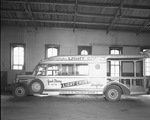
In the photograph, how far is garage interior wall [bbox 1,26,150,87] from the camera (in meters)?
14.5

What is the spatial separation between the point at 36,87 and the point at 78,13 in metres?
6.28

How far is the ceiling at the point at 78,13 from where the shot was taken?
11297mm

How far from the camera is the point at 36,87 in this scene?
388 inches

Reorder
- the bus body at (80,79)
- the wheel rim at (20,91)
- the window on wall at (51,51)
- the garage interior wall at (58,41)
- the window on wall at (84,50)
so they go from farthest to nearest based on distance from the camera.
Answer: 1. the window on wall at (84,50)
2. the window on wall at (51,51)
3. the garage interior wall at (58,41)
4. the wheel rim at (20,91)
5. the bus body at (80,79)

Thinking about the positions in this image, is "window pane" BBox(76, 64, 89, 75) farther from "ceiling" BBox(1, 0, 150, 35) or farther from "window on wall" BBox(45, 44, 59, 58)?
"window on wall" BBox(45, 44, 59, 58)

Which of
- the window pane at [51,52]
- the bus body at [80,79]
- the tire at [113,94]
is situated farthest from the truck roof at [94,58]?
the window pane at [51,52]

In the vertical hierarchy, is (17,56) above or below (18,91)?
above

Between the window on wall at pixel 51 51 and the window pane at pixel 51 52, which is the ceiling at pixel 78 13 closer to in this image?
the window on wall at pixel 51 51

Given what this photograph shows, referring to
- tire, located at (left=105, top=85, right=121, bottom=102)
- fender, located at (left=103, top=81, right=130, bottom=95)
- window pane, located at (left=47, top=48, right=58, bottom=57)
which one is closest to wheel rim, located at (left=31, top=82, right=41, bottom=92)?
fender, located at (left=103, top=81, right=130, bottom=95)

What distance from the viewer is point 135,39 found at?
15.5 m

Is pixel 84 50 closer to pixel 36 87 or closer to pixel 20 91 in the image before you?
pixel 36 87

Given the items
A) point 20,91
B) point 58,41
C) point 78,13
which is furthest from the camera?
point 58,41

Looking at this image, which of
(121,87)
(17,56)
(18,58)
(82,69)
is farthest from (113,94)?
(17,56)

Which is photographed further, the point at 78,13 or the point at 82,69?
the point at 78,13
